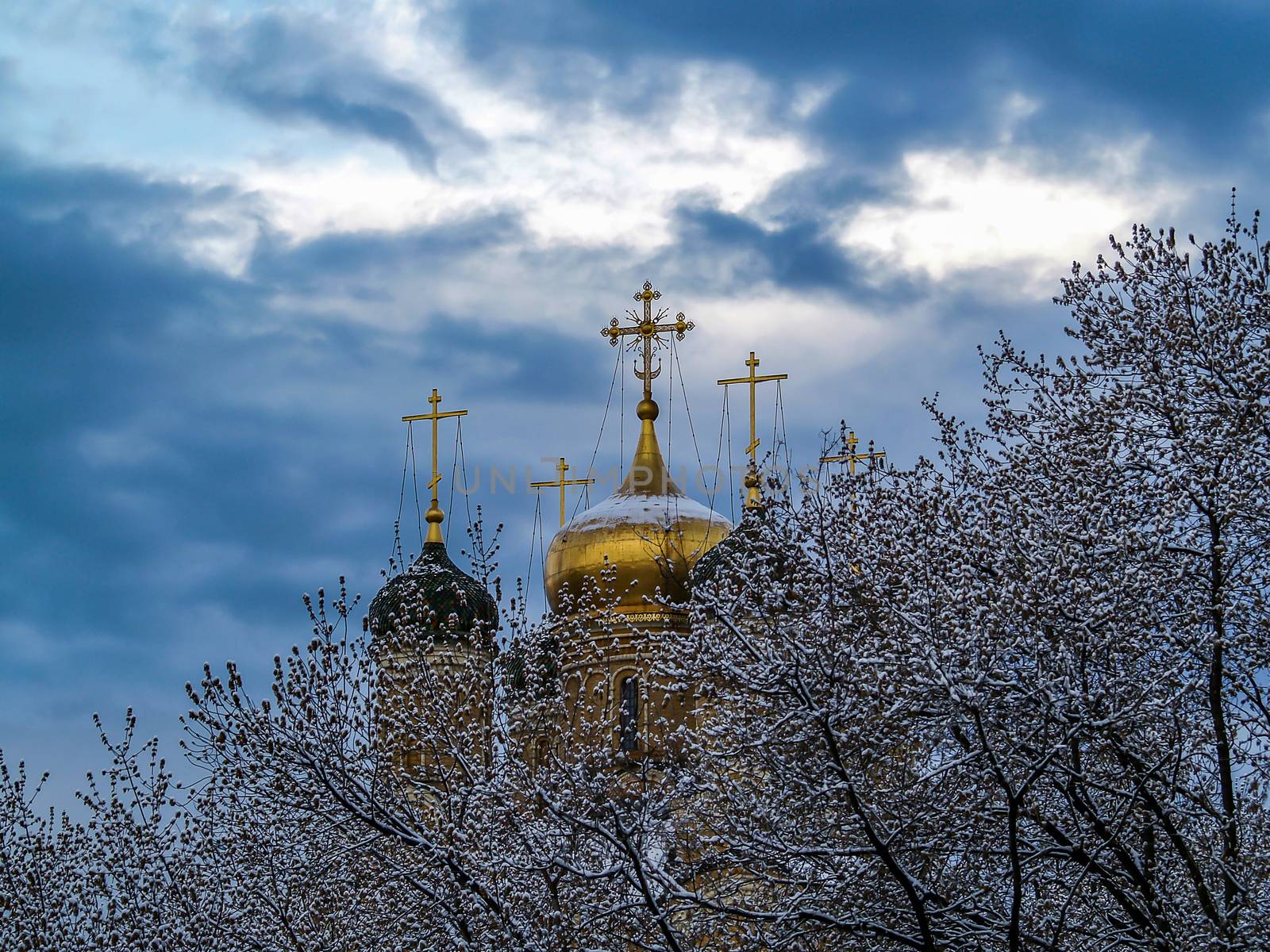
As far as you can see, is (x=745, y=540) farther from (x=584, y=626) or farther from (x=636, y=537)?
(x=636, y=537)

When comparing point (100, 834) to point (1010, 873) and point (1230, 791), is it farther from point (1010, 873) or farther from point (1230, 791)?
point (1230, 791)

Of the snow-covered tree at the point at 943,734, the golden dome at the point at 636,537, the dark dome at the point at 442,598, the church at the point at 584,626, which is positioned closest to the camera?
the snow-covered tree at the point at 943,734

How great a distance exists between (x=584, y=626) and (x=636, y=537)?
3.73m

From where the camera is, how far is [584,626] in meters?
25.7

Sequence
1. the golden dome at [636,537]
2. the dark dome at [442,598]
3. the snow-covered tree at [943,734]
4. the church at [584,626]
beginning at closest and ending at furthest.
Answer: the snow-covered tree at [943,734], the church at [584,626], the golden dome at [636,537], the dark dome at [442,598]

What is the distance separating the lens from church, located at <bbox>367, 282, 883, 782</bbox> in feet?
52.2

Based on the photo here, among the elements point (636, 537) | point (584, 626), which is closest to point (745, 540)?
point (584, 626)

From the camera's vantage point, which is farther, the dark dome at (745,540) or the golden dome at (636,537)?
the golden dome at (636,537)

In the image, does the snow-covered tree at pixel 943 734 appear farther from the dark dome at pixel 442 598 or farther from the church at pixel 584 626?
the dark dome at pixel 442 598

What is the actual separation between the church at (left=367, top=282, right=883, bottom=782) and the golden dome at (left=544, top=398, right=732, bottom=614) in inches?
1.1

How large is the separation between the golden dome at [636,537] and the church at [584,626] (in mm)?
28

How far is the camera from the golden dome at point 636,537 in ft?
92.7

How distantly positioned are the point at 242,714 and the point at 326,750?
2.25 feet

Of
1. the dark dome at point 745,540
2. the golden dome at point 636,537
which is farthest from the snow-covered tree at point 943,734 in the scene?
the golden dome at point 636,537
